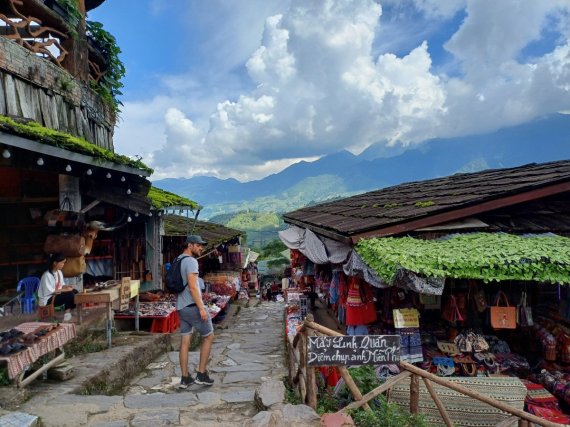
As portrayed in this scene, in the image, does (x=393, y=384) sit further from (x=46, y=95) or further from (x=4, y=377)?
(x=46, y=95)

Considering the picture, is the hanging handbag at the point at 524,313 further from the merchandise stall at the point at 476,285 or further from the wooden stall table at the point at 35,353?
the wooden stall table at the point at 35,353

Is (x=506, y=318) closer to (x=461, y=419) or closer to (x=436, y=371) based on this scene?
(x=436, y=371)

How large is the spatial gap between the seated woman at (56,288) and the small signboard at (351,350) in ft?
19.2

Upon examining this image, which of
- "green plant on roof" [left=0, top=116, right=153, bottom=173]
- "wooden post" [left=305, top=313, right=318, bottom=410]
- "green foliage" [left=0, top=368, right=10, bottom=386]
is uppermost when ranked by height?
"green plant on roof" [left=0, top=116, right=153, bottom=173]

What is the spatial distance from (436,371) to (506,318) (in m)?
1.58

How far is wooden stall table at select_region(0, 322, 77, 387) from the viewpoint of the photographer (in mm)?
4672

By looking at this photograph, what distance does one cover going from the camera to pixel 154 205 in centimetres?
1089

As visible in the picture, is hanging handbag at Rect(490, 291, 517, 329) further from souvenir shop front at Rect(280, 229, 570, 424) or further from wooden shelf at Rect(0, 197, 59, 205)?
wooden shelf at Rect(0, 197, 59, 205)

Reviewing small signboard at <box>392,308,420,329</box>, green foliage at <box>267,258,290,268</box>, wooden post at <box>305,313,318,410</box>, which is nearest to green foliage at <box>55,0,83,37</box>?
small signboard at <box>392,308,420,329</box>

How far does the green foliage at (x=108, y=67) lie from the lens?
1573cm

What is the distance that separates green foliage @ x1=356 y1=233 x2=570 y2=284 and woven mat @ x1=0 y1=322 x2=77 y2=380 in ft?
16.2

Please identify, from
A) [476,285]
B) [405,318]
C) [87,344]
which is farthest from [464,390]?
[87,344]

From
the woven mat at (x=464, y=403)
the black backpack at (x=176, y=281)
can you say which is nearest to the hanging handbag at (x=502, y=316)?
the woven mat at (x=464, y=403)

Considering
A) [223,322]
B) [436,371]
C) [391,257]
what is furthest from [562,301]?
[223,322]
